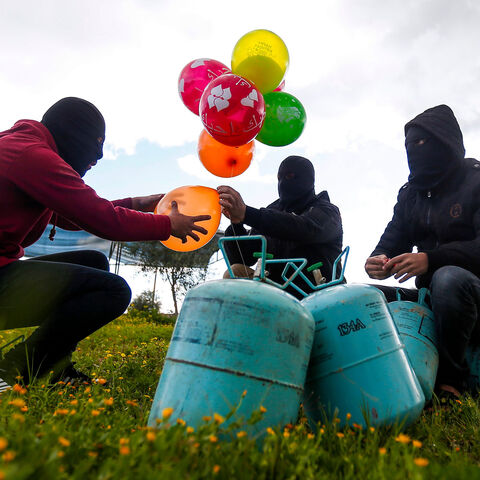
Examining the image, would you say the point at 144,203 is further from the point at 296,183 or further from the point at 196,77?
the point at 296,183

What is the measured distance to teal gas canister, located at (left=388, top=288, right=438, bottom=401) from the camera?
7.77 feet

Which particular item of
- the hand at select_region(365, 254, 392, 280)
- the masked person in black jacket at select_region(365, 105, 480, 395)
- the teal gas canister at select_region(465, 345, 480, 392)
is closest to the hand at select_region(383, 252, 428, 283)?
the masked person in black jacket at select_region(365, 105, 480, 395)

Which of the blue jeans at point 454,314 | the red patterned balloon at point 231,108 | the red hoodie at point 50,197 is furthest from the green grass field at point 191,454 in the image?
the red patterned balloon at point 231,108

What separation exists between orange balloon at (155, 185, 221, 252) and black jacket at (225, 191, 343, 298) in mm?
385

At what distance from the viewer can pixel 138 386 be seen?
292cm

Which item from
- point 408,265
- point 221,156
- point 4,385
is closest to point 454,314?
point 408,265

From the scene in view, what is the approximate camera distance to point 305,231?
347 cm

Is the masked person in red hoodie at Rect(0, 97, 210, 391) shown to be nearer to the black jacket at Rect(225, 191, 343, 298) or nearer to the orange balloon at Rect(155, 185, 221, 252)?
the orange balloon at Rect(155, 185, 221, 252)

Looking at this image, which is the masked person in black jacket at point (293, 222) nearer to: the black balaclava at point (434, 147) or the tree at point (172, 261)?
the black balaclava at point (434, 147)

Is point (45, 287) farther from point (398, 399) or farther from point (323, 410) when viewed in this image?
point (398, 399)

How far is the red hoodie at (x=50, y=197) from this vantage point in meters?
2.21

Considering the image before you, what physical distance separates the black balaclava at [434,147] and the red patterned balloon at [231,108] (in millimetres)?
1416

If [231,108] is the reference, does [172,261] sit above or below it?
below

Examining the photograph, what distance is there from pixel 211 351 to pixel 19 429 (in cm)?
71
